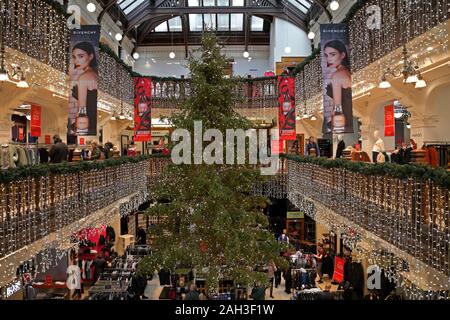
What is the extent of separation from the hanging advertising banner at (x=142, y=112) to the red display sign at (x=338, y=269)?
9666 mm

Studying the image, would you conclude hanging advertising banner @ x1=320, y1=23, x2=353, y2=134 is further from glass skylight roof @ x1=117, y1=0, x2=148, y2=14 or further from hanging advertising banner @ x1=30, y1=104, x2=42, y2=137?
glass skylight roof @ x1=117, y1=0, x2=148, y2=14

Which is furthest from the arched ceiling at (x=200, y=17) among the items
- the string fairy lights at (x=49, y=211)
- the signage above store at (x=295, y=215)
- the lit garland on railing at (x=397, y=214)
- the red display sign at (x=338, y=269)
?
the lit garland on railing at (x=397, y=214)

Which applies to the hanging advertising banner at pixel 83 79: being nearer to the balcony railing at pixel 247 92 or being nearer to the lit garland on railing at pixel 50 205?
the lit garland on railing at pixel 50 205

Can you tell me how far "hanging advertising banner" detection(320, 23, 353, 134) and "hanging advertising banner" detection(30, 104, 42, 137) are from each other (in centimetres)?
962

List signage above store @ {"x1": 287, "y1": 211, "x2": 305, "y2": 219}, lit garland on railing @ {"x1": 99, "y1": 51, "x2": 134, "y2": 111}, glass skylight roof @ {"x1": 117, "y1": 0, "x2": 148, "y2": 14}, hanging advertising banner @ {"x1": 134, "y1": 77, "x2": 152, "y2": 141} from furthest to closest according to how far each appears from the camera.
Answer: glass skylight roof @ {"x1": 117, "y1": 0, "x2": 148, "y2": 14}, signage above store @ {"x1": 287, "y1": 211, "x2": 305, "y2": 219}, hanging advertising banner @ {"x1": 134, "y1": 77, "x2": 152, "y2": 141}, lit garland on railing @ {"x1": 99, "y1": 51, "x2": 134, "y2": 111}

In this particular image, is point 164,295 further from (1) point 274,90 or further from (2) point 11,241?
(1) point 274,90

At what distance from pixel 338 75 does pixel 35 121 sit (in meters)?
10.0

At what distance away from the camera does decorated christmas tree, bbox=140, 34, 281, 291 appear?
9.62 meters

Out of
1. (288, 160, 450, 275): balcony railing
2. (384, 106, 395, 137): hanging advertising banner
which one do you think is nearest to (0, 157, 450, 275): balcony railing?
(288, 160, 450, 275): balcony railing

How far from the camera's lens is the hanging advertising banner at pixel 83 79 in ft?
38.4

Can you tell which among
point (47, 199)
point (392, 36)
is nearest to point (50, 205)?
point (47, 199)

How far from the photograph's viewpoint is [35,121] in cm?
1527

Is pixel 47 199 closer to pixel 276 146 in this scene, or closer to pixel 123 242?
pixel 123 242

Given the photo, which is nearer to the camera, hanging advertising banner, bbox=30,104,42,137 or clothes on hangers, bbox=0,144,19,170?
clothes on hangers, bbox=0,144,19,170
